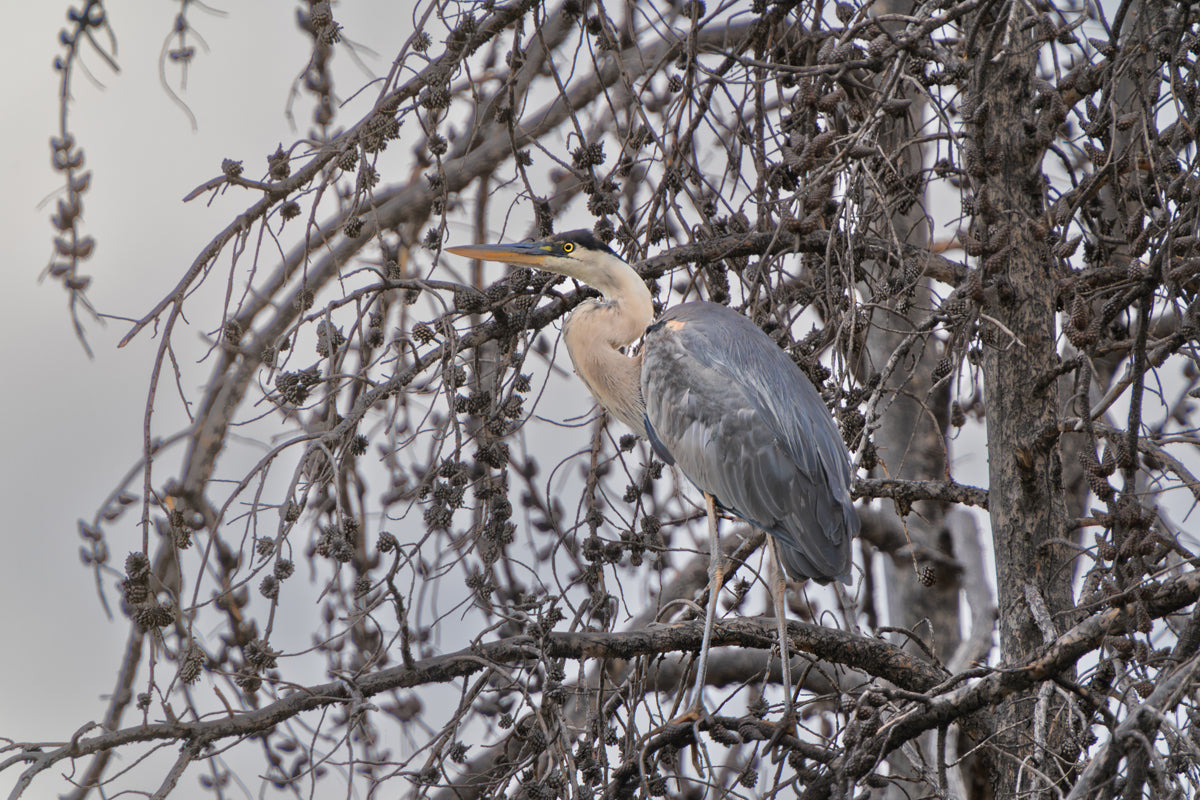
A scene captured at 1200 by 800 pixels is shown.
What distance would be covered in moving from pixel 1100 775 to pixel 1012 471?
5.29ft

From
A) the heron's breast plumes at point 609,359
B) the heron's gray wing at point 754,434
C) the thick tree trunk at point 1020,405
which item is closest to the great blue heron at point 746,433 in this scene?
the heron's gray wing at point 754,434

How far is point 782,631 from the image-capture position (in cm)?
324

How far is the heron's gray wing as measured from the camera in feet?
11.7

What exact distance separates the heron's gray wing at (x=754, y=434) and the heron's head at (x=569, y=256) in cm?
41

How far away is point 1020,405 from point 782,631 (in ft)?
3.06

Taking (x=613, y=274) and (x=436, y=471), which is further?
(x=613, y=274)

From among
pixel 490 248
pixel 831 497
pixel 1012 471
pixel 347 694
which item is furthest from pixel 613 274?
pixel 347 694

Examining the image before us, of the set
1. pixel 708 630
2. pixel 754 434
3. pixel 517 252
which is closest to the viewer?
pixel 708 630

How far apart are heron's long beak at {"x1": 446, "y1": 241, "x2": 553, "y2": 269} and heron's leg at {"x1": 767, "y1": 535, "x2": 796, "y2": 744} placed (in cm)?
122

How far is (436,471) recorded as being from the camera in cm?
288

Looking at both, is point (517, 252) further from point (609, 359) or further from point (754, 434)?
point (754, 434)

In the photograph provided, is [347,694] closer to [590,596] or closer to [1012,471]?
[590,596]

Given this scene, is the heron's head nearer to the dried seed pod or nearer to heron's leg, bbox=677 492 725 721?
heron's leg, bbox=677 492 725 721

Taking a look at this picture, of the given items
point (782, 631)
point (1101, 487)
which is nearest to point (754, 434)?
point (782, 631)
